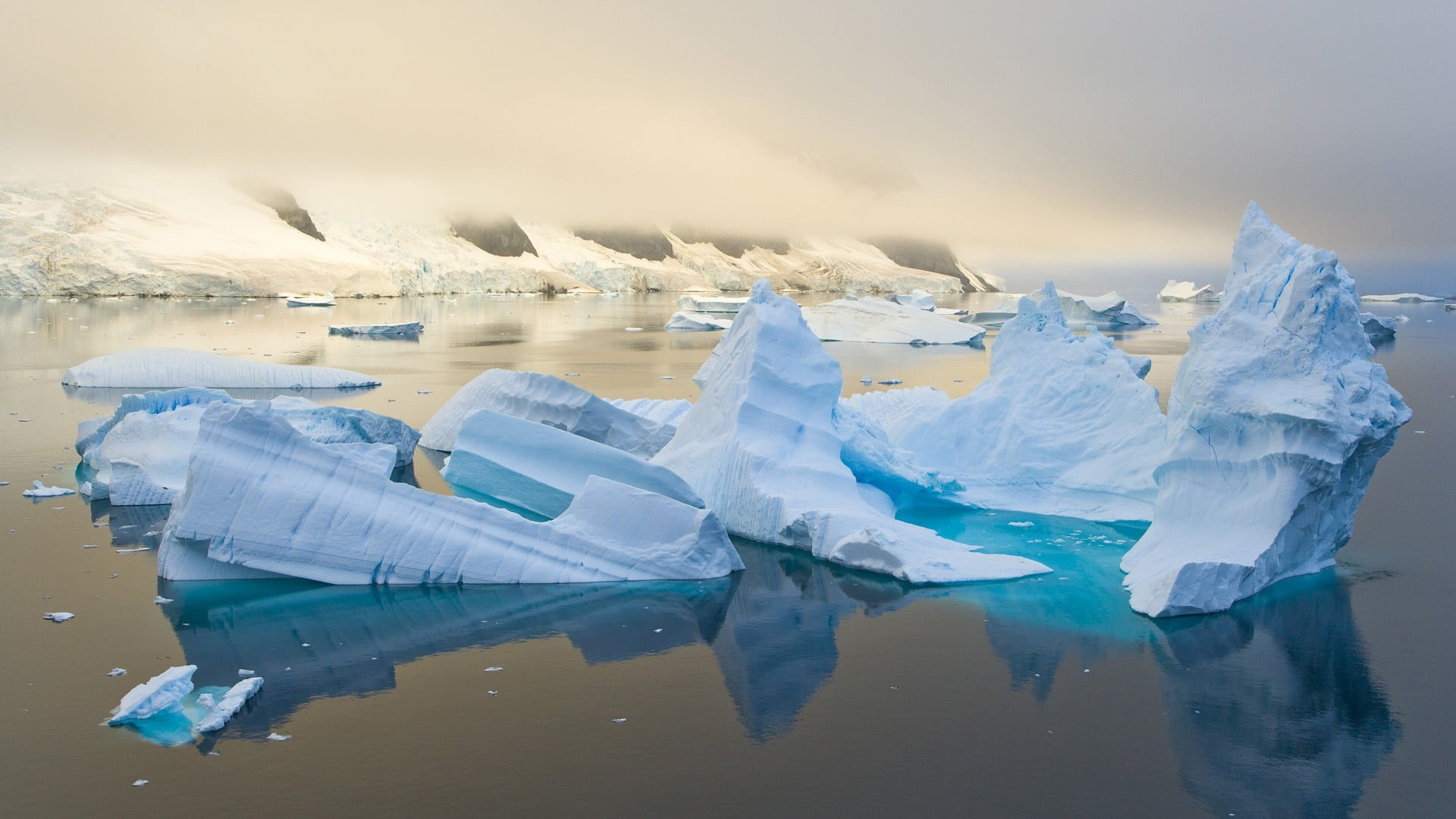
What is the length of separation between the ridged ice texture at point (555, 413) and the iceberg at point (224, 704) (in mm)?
5525

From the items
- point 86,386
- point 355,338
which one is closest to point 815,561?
point 86,386

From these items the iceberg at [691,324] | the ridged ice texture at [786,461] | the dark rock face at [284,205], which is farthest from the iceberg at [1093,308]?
the dark rock face at [284,205]

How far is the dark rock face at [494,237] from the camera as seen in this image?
63.0 metres

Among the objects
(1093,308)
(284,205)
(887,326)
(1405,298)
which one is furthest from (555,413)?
(1405,298)

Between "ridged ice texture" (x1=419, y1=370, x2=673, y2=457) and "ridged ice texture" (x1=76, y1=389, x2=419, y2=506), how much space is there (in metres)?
0.81

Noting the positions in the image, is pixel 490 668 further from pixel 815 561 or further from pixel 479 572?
pixel 815 561

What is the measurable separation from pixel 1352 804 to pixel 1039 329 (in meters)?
7.22

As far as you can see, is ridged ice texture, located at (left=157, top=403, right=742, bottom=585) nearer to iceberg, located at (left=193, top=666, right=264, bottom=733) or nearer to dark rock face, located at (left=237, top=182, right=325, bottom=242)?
iceberg, located at (left=193, top=666, right=264, bottom=733)

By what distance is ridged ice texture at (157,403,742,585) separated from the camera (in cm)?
644

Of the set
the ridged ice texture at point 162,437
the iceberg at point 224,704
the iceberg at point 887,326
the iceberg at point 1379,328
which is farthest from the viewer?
the iceberg at point 887,326

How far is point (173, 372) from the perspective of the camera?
15320 mm

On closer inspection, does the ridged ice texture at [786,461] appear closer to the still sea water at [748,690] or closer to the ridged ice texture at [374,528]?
the still sea water at [748,690]

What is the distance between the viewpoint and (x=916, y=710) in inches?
195

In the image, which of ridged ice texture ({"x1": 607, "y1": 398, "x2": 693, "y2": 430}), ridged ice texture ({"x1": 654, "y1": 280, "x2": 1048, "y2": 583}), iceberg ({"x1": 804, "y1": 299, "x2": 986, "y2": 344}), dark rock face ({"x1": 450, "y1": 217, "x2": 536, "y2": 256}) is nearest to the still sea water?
ridged ice texture ({"x1": 654, "y1": 280, "x2": 1048, "y2": 583})
